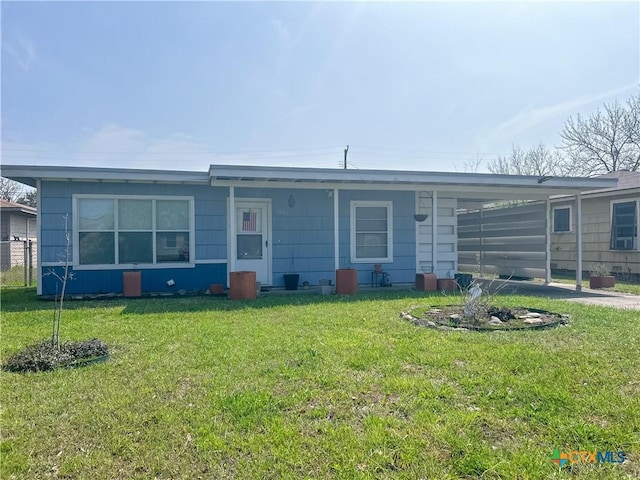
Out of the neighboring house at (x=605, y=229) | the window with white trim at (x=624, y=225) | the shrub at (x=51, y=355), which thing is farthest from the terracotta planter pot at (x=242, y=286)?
the window with white trim at (x=624, y=225)

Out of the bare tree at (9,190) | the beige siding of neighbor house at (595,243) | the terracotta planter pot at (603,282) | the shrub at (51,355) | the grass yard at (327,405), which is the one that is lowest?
the grass yard at (327,405)

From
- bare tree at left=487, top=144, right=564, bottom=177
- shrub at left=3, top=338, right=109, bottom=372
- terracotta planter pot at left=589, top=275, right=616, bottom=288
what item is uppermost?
bare tree at left=487, top=144, right=564, bottom=177

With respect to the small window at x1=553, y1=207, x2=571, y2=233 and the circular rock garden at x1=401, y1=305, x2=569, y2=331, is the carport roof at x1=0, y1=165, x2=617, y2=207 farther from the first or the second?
the small window at x1=553, y1=207, x2=571, y2=233

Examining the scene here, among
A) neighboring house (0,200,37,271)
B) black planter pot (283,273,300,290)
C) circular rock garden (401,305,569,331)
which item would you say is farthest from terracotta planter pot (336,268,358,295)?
neighboring house (0,200,37,271)

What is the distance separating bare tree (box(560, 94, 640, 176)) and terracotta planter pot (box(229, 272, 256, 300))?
78.0 feet

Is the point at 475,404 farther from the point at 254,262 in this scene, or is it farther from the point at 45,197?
the point at 45,197

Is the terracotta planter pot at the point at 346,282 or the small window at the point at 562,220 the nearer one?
the terracotta planter pot at the point at 346,282

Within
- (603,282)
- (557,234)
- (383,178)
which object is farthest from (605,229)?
(383,178)

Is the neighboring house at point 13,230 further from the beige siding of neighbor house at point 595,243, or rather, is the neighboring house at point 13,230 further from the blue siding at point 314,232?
the beige siding of neighbor house at point 595,243

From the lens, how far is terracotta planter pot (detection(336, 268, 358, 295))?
8688mm

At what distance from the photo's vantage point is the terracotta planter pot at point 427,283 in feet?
30.7

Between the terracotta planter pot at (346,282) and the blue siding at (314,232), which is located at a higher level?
the blue siding at (314,232)

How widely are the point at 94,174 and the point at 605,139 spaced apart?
2610cm

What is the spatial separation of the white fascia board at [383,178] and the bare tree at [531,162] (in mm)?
18004
